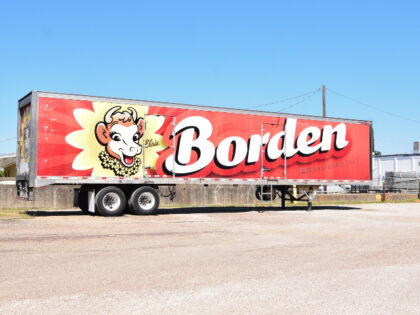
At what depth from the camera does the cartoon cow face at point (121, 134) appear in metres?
18.0

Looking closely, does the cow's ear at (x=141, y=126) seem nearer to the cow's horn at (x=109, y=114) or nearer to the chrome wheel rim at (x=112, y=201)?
the cow's horn at (x=109, y=114)

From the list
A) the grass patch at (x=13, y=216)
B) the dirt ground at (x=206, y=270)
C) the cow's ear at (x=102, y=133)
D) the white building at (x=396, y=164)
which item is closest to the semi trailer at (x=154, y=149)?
the cow's ear at (x=102, y=133)

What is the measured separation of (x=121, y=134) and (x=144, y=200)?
2597 mm

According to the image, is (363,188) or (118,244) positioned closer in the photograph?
(118,244)

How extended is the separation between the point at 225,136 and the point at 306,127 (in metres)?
4.08

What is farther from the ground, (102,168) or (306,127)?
(306,127)

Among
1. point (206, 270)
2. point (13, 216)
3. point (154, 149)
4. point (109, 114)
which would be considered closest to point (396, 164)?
point (154, 149)

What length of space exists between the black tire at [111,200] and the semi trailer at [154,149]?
1.4 inches

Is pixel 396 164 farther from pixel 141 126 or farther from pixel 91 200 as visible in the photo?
pixel 91 200

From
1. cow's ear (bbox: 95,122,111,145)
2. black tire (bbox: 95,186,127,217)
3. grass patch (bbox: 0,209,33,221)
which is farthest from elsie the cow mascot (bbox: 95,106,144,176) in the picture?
grass patch (bbox: 0,209,33,221)

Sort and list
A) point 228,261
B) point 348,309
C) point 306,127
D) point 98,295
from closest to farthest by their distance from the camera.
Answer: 1. point 348,309
2. point 98,295
3. point 228,261
4. point 306,127

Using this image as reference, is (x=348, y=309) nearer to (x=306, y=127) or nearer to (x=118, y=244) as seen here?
(x=118, y=244)

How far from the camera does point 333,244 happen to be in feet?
36.8

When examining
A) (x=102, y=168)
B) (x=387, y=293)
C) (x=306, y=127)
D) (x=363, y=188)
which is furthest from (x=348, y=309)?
(x=363, y=188)
